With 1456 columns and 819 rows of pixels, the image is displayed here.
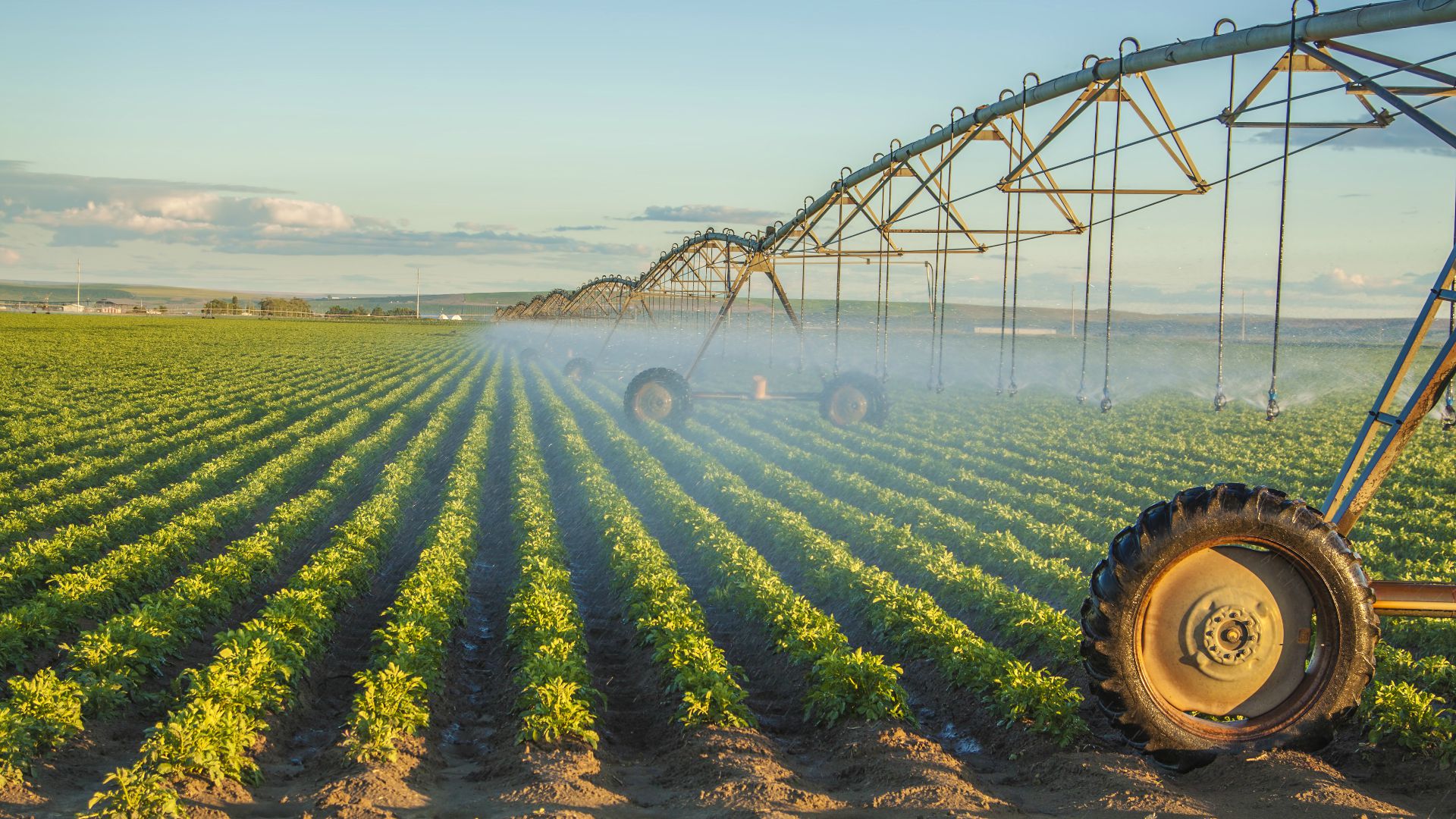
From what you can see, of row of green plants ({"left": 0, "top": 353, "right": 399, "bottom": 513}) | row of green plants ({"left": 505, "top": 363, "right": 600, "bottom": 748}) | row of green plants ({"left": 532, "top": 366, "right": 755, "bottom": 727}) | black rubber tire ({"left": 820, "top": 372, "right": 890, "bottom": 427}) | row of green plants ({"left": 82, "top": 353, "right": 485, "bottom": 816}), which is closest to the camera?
row of green plants ({"left": 82, "top": 353, "right": 485, "bottom": 816})

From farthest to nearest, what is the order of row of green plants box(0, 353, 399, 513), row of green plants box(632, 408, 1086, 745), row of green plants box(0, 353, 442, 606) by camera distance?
row of green plants box(0, 353, 399, 513) < row of green plants box(0, 353, 442, 606) < row of green plants box(632, 408, 1086, 745)

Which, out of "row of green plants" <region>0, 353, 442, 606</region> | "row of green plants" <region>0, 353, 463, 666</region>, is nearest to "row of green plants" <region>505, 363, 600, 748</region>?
"row of green plants" <region>0, 353, 463, 666</region>

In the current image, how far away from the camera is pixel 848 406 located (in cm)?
2725

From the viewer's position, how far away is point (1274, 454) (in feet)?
79.9

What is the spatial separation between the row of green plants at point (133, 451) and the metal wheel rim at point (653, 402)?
1004 cm

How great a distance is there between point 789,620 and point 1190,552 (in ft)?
13.6

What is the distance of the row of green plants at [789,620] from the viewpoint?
7.91 meters

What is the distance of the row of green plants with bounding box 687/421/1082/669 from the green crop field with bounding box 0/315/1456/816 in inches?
2.4

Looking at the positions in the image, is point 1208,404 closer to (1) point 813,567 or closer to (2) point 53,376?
(1) point 813,567

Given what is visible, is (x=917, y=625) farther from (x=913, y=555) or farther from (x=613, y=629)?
(x=913, y=555)

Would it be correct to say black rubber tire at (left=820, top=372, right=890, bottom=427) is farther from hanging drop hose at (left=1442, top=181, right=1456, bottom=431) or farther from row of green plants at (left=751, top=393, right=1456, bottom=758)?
hanging drop hose at (left=1442, top=181, right=1456, bottom=431)

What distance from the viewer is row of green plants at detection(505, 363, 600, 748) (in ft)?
24.2

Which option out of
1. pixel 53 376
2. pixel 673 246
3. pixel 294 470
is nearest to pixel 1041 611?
pixel 294 470

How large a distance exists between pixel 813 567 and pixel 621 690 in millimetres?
4376
